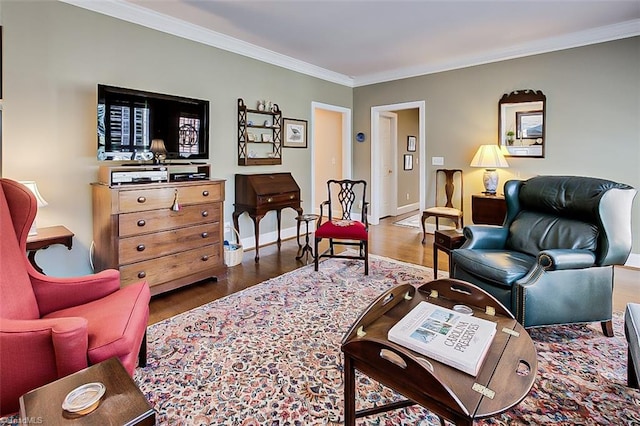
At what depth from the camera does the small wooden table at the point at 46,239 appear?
262cm

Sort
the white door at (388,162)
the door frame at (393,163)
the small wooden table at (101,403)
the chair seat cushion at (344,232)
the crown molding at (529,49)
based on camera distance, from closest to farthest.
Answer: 1. the small wooden table at (101,403)
2. the chair seat cushion at (344,232)
3. the crown molding at (529,49)
4. the white door at (388,162)
5. the door frame at (393,163)

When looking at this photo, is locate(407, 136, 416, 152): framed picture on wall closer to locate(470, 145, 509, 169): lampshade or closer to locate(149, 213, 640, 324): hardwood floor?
locate(149, 213, 640, 324): hardwood floor

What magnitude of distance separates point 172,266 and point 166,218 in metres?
0.45

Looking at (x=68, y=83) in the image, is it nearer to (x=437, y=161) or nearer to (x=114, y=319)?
(x=114, y=319)

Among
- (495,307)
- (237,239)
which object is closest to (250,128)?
(237,239)

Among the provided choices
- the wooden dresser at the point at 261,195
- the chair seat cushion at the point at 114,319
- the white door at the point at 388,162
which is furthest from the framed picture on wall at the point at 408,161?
the chair seat cushion at the point at 114,319

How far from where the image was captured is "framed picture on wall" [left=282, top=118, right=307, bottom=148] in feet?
17.4

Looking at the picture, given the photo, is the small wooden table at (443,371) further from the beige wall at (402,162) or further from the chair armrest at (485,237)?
the beige wall at (402,162)

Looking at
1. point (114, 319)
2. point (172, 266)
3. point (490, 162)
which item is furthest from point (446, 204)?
point (114, 319)

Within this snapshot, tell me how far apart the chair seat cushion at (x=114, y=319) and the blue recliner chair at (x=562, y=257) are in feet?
7.34

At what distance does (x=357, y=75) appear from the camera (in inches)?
245

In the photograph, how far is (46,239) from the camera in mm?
2664

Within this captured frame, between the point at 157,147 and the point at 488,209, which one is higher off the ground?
the point at 157,147

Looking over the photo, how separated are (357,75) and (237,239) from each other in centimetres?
361
